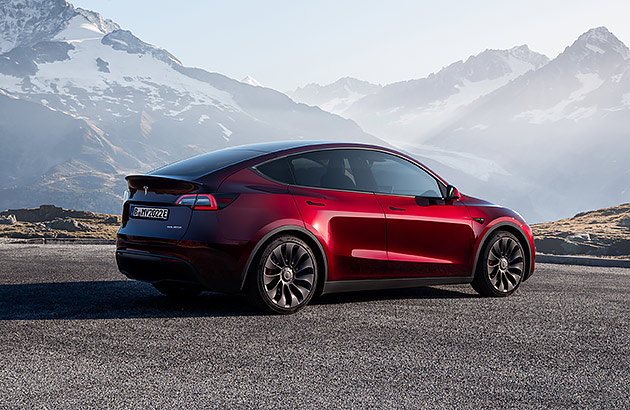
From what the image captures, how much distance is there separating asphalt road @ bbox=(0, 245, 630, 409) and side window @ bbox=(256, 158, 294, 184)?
47.4 inches

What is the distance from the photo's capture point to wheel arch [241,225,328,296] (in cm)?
537

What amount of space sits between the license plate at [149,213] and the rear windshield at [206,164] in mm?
351

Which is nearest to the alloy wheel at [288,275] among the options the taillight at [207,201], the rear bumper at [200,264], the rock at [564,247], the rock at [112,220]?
the rear bumper at [200,264]

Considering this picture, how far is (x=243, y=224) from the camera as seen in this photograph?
533 cm

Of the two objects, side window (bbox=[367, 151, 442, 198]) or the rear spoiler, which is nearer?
the rear spoiler

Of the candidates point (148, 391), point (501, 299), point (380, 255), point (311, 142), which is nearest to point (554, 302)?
point (501, 299)

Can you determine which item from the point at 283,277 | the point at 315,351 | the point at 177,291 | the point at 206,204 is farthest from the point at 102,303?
the point at 315,351

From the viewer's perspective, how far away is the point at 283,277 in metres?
5.56

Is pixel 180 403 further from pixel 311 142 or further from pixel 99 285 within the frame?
pixel 99 285

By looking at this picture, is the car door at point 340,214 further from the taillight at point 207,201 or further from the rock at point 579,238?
the rock at point 579,238

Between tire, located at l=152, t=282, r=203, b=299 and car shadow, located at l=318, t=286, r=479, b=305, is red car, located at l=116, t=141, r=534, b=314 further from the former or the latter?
car shadow, located at l=318, t=286, r=479, b=305

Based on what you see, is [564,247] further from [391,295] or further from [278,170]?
[278,170]

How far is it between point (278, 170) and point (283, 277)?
975mm

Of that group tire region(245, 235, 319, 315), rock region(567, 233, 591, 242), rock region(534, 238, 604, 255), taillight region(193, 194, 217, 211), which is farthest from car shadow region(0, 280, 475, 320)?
rock region(567, 233, 591, 242)
